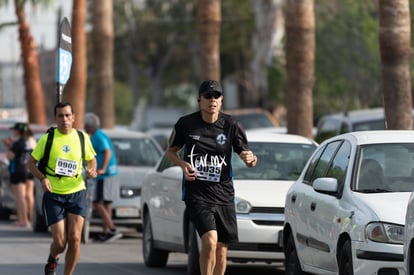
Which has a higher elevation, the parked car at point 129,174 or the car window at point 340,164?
the car window at point 340,164

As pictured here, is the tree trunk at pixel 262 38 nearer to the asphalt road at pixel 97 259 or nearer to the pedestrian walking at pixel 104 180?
the asphalt road at pixel 97 259

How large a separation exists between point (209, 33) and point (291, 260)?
17.1m

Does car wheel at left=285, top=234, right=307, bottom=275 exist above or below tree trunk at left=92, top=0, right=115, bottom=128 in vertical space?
below

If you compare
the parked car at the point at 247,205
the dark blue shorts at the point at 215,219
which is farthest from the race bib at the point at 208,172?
the parked car at the point at 247,205

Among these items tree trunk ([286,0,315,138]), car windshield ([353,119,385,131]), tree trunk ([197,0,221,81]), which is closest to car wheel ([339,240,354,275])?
car windshield ([353,119,385,131])

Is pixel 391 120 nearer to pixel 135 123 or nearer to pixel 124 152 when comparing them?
pixel 124 152

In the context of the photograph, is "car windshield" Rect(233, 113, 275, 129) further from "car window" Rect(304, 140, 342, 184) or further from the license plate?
"car window" Rect(304, 140, 342, 184)

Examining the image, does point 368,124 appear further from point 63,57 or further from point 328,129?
point 63,57

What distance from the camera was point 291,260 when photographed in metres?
12.2

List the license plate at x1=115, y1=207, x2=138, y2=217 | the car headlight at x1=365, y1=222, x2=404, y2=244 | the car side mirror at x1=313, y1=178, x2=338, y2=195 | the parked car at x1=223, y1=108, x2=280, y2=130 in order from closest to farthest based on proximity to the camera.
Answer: the car headlight at x1=365, y1=222, x2=404, y2=244
the car side mirror at x1=313, y1=178, x2=338, y2=195
the license plate at x1=115, y1=207, x2=138, y2=217
the parked car at x1=223, y1=108, x2=280, y2=130

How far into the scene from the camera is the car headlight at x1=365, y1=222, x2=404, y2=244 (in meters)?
9.95

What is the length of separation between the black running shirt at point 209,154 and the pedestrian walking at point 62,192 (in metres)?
1.78

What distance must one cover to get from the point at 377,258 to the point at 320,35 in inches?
1631

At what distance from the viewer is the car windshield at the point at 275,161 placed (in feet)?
48.4
